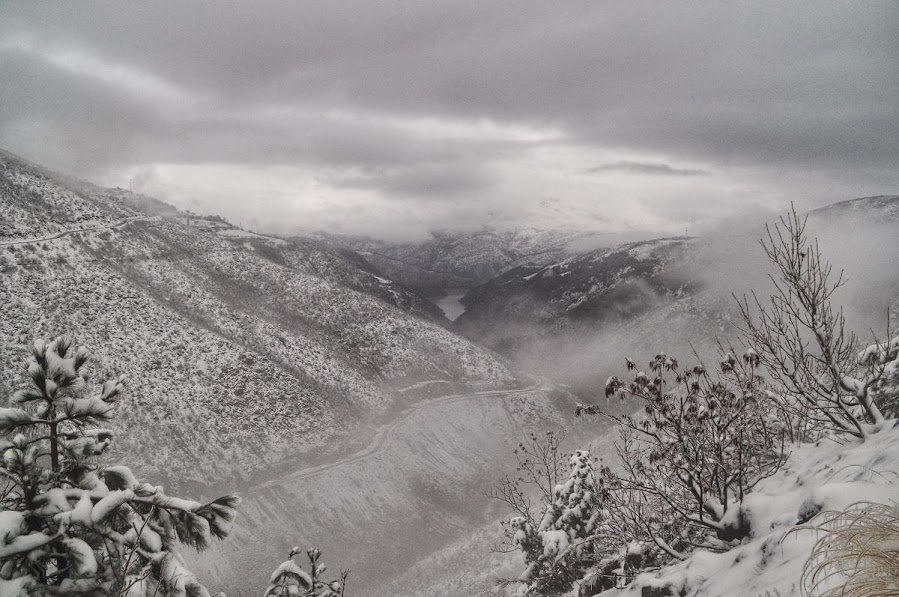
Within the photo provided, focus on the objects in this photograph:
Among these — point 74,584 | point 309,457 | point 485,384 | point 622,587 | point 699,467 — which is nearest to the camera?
point 74,584

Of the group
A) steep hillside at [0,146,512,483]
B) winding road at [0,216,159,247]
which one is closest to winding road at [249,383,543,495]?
steep hillside at [0,146,512,483]

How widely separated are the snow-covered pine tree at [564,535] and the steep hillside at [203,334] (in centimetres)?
3889

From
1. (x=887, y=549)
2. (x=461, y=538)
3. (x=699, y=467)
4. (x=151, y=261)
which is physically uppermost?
(x=151, y=261)

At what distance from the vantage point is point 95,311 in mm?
50375

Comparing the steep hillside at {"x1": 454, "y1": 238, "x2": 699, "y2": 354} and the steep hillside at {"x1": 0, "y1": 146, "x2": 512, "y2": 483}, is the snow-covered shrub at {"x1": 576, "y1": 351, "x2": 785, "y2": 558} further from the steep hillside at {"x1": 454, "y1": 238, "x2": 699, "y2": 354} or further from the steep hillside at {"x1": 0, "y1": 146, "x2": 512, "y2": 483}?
the steep hillside at {"x1": 454, "y1": 238, "x2": 699, "y2": 354}

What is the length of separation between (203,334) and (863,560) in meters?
63.0

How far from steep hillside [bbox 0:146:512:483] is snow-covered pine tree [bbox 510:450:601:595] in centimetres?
3889

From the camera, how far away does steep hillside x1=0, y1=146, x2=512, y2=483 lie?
46094 mm

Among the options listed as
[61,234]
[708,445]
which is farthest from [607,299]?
[708,445]

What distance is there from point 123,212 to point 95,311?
140ft

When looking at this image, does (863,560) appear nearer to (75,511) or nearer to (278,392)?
(75,511)

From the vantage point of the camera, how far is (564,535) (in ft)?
41.0

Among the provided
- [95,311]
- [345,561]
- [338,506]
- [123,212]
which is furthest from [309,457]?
[123,212]

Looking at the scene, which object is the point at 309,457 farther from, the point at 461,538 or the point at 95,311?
the point at 95,311
